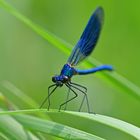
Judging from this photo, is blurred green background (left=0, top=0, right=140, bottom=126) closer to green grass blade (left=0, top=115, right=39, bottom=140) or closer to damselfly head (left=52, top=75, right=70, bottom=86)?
damselfly head (left=52, top=75, right=70, bottom=86)

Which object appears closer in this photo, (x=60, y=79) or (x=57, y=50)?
(x=60, y=79)

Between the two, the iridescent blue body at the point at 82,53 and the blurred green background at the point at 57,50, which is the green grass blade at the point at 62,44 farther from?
the blurred green background at the point at 57,50

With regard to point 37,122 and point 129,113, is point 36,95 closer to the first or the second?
point 129,113

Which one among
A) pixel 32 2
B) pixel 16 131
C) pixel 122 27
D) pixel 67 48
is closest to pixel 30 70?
pixel 32 2

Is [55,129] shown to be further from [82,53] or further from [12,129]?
[82,53]

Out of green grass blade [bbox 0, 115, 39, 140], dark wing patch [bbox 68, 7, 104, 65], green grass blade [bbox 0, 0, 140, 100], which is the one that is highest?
dark wing patch [bbox 68, 7, 104, 65]

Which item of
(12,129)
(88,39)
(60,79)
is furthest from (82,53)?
(12,129)

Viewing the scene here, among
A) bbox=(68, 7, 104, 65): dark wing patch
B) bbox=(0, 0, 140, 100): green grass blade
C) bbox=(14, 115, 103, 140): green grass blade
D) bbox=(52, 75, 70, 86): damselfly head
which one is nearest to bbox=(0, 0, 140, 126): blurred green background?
bbox=(68, 7, 104, 65): dark wing patch

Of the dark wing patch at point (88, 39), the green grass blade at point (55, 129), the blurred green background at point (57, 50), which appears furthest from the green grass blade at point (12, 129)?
the blurred green background at point (57, 50)
